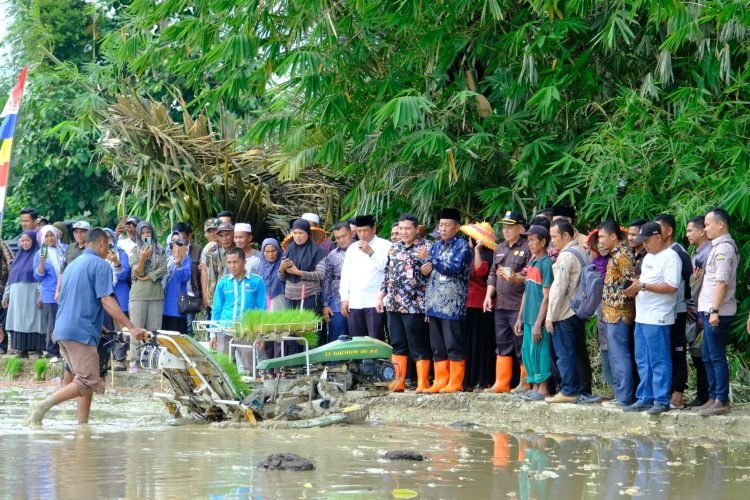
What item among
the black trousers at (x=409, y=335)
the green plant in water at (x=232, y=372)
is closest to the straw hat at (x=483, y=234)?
the black trousers at (x=409, y=335)

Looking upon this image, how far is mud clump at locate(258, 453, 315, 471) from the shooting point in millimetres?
8266

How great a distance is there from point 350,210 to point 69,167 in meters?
8.71

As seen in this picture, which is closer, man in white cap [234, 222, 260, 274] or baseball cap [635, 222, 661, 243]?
baseball cap [635, 222, 661, 243]

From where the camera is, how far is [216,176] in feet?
60.1

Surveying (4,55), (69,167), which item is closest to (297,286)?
(69,167)

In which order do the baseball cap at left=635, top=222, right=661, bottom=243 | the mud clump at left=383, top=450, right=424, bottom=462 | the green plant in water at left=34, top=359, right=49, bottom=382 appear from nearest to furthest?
the mud clump at left=383, top=450, right=424, bottom=462 → the baseball cap at left=635, top=222, right=661, bottom=243 → the green plant in water at left=34, top=359, right=49, bottom=382

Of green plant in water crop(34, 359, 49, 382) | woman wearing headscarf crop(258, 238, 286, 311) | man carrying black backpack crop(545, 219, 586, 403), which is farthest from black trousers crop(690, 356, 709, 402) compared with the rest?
green plant in water crop(34, 359, 49, 382)

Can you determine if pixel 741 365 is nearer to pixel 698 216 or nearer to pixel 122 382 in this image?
pixel 698 216

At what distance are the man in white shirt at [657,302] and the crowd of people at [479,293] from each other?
0.5 inches

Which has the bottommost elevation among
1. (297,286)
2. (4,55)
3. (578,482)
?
(578,482)

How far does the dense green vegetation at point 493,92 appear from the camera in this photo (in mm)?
12617

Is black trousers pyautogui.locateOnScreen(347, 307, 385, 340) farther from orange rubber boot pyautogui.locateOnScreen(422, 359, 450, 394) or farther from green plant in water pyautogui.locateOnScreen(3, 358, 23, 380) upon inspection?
green plant in water pyautogui.locateOnScreen(3, 358, 23, 380)

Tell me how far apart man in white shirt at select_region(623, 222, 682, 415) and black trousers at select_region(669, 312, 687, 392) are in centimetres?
18

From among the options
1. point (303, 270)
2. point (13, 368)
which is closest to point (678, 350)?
point (303, 270)
